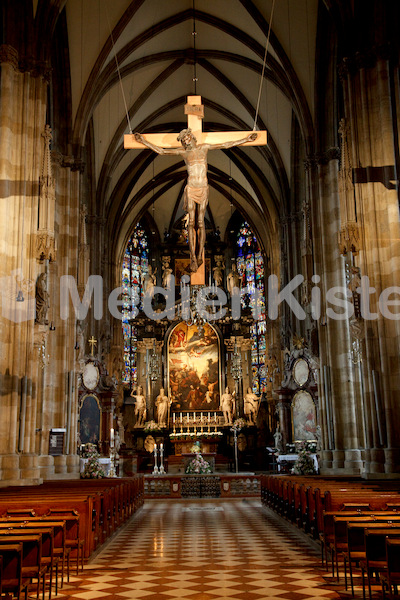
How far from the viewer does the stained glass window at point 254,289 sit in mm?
34406

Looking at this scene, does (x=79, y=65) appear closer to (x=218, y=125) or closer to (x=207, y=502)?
(x=218, y=125)

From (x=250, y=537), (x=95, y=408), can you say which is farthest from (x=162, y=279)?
(x=250, y=537)

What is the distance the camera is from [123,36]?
21422 millimetres

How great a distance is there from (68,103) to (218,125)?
34.0 feet

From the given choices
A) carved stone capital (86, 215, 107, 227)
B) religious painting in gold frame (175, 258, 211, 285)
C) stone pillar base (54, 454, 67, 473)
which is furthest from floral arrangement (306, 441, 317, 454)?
religious painting in gold frame (175, 258, 211, 285)

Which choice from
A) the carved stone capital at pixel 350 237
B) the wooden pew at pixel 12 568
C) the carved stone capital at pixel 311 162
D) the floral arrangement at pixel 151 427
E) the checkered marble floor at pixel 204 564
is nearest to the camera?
the wooden pew at pixel 12 568

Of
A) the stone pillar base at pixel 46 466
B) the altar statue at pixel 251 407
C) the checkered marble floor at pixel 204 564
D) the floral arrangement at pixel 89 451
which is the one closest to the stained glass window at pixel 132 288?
the altar statue at pixel 251 407

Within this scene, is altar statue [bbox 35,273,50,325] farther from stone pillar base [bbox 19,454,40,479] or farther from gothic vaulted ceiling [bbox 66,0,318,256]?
gothic vaulted ceiling [bbox 66,0,318,256]

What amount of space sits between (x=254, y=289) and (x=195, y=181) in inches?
967

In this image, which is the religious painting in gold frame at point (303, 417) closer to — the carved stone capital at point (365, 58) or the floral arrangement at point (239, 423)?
the floral arrangement at point (239, 423)

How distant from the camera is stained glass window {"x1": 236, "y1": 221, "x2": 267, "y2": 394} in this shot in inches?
1355

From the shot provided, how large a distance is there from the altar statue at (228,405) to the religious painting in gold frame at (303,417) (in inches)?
344

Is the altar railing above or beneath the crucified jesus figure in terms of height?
beneath

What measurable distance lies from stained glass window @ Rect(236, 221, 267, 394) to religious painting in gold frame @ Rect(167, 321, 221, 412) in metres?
2.04
